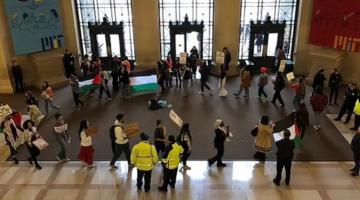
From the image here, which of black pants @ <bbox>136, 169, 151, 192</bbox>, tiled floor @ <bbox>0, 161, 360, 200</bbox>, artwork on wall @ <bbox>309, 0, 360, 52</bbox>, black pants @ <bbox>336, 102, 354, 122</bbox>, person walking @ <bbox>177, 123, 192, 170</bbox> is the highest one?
artwork on wall @ <bbox>309, 0, 360, 52</bbox>

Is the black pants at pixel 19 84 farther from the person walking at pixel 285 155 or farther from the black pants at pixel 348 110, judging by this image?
the black pants at pixel 348 110

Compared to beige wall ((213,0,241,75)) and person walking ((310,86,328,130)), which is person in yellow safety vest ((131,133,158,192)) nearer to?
person walking ((310,86,328,130))

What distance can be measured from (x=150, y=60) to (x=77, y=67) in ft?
11.4

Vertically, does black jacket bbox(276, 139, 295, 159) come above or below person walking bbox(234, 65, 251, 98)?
below

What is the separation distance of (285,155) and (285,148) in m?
0.21

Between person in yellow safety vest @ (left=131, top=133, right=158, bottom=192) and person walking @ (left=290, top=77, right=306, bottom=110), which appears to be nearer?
person in yellow safety vest @ (left=131, top=133, right=158, bottom=192)

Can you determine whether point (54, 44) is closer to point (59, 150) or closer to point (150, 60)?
point (150, 60)

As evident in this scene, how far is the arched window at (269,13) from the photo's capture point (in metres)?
17.3

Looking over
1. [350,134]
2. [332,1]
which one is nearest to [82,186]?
[350,134]

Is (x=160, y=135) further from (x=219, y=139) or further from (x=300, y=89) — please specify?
(x=300, y=89)

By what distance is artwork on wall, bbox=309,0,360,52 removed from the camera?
1462 cm

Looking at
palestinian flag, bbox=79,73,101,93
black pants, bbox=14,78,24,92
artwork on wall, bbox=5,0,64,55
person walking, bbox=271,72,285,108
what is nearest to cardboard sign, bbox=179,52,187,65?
palestinian flag, bbox=79,73,101,93

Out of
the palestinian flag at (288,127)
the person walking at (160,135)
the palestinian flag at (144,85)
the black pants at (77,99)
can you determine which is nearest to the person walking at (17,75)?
the black pants at (77,99)

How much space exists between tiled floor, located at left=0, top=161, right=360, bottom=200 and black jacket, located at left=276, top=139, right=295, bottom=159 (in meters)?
0.93
